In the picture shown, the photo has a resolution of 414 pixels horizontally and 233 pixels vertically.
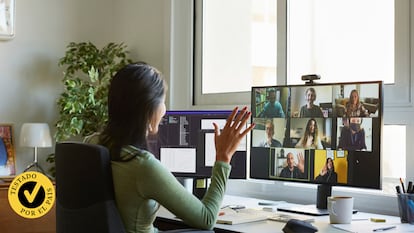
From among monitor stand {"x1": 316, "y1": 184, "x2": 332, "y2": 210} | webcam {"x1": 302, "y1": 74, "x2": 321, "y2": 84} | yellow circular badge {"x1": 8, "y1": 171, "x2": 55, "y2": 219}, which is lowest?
yellow circular badge {"x1": 8, "y1": 171, "x2": 55, "y2": 219}

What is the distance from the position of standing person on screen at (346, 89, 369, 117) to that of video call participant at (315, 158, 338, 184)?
0.66 ft

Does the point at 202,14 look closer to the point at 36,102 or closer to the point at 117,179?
the point at 36,102

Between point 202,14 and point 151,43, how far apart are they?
1.32ft

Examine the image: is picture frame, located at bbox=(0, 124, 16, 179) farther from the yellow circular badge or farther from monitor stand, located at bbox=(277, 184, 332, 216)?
monitor stand, located at bbox=(277, 184, 332, 216)

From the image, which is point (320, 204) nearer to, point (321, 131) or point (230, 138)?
point (321, 131)

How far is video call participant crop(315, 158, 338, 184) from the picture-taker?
2.19m

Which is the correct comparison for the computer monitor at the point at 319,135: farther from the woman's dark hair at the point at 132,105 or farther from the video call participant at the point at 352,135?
the woman's dark hair at the point at 132,105

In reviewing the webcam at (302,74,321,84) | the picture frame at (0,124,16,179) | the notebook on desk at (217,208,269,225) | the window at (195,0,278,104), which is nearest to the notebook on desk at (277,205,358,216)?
the notebook on desk at (217,208,269,225)

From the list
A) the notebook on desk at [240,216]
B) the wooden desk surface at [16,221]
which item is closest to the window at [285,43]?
the notebook on desk at [240,216]

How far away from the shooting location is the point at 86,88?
3.55 metres

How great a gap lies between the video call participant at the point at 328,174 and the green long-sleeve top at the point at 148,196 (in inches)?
27.6

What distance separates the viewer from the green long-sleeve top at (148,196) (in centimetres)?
156

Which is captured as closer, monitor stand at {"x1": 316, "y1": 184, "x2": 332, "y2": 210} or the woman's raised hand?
the woman's raised hand

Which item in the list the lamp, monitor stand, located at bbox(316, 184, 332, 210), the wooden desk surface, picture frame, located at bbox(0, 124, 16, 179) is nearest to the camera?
monitor stand, located at bbox(316, 184, 332, 210)
